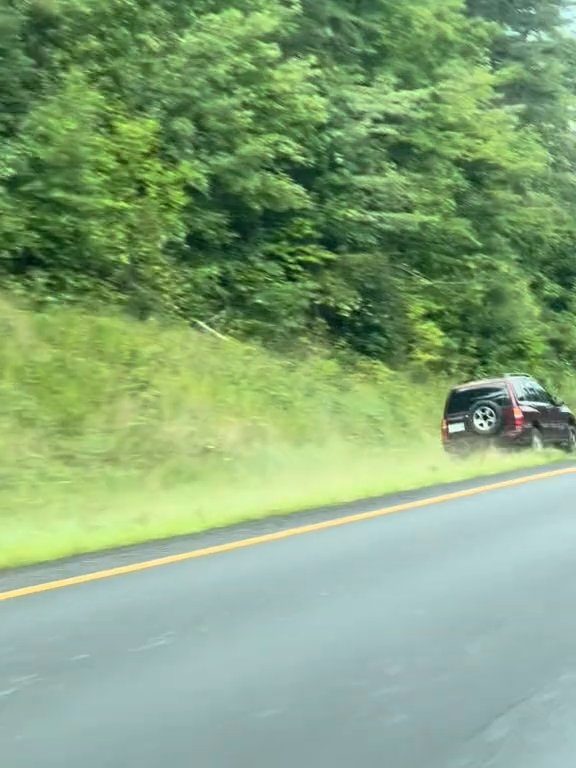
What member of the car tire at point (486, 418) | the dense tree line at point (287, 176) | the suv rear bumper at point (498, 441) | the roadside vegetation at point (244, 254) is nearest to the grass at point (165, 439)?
the roadside vegetation at point (244, 254)

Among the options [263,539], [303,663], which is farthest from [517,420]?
[303,663]

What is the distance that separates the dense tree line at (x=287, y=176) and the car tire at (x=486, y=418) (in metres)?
4.87

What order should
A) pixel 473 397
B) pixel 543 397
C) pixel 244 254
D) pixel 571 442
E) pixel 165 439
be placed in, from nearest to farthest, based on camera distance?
pixel 165 439 < pixel 473 397 < pixel 543 397 < pixel 571 442 < pixel 244 254

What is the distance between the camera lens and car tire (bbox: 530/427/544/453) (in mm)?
22547

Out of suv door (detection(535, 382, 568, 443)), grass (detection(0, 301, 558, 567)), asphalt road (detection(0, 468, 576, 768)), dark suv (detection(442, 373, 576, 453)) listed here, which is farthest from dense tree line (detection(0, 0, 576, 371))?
asphalt road (detection(0, 468, 576, 768))

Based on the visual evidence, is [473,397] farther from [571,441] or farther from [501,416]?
[571,441]

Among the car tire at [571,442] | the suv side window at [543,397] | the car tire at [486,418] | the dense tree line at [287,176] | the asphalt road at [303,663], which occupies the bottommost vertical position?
the car tire at [571,442]

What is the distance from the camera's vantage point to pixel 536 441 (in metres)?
22.7

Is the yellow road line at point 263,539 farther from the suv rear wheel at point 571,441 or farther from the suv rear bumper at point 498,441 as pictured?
the suv rear wheel at point 571,441

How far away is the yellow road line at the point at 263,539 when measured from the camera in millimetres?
9672

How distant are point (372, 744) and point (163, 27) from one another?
68.3 ft

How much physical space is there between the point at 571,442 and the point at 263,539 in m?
13.2

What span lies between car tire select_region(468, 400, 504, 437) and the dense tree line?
4.87 m

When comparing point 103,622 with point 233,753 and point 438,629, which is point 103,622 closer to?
point 438,629
